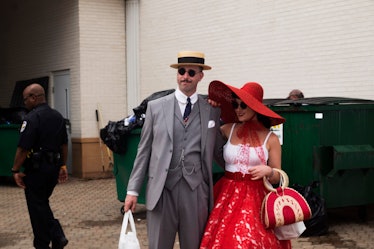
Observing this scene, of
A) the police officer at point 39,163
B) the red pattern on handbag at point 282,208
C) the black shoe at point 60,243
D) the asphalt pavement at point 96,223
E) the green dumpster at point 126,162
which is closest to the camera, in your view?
A: the red pattern on handbag at point 282,208

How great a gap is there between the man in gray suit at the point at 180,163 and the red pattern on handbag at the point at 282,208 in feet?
1.45

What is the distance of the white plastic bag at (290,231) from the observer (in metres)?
3.85

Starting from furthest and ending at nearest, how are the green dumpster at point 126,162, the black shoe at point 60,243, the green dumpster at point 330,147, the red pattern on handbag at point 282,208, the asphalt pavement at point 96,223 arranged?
1. the green dumpster at point 126,162
2. the green dumpster at point 330,147
3. the asphalt pavement at point 96,223
4. the black shoe at point 60,243
5. the red pattern on handbag at point 282,208

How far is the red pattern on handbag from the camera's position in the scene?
376cm

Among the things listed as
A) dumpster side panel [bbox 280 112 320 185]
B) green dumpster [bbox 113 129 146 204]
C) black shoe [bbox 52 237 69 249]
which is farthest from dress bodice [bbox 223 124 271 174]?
green dumpster [bbox 113 129 146 204]

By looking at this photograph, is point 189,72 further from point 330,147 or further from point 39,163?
point 330,147

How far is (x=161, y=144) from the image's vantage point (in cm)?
398

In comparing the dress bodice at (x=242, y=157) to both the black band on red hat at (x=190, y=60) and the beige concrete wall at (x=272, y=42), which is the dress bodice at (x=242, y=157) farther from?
the beige concrete wall at (x=272, y=42)

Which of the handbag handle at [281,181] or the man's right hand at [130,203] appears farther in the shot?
the man's right hand at [130,203]

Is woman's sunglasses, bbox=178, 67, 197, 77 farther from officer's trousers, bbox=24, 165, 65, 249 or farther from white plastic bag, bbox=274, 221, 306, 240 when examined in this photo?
officer's trousers, bbox=24, 165, 65, 249

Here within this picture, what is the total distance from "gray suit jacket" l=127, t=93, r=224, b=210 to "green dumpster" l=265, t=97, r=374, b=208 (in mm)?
3748

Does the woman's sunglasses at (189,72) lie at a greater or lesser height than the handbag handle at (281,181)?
greater

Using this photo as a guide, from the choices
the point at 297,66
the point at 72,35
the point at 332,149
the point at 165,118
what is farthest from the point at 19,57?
the point at 165,118

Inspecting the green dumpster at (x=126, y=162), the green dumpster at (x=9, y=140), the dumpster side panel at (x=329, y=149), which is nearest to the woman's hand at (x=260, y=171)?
the dumpster side panel at (x=329, y=149)
